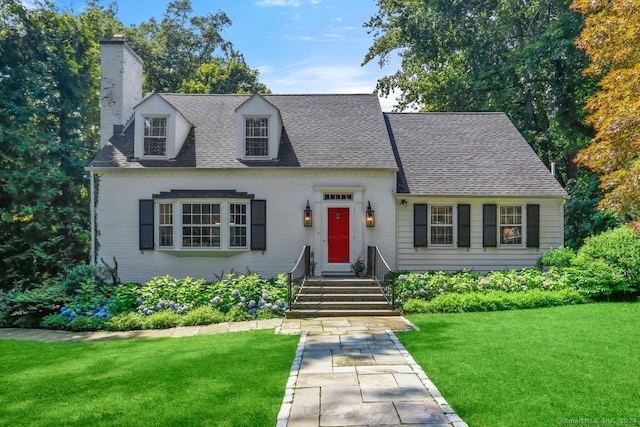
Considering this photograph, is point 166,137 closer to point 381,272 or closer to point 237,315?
point 237,315

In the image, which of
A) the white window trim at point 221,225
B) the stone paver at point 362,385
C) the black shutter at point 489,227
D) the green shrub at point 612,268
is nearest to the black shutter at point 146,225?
the white window trim at point 221,225

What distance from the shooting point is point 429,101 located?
24094 mm

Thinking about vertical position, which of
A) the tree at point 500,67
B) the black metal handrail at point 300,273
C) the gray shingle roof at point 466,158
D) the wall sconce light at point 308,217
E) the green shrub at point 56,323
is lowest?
the green shrub at point 56,323

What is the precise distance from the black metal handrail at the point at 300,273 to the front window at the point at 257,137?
3464 mm

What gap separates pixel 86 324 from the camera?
1003cm

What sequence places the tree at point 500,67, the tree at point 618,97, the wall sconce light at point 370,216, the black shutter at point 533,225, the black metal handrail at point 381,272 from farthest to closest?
the tree at point 500,67, the black shutter at point 533,225, the wall sconce light at point 370,216, the black metal handrail at point 381,272, the tree at point 618,97

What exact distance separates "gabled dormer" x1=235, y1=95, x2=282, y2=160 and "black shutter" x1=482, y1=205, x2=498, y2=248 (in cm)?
708

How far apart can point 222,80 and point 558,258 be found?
2405cm

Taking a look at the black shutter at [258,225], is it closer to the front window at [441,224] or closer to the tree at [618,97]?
the front window at [441,224]

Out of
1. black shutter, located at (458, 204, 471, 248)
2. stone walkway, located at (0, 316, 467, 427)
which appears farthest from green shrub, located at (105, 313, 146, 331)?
black shutter, located at (458, 204, 471, 248)

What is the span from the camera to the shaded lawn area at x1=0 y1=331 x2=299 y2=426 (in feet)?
14.5

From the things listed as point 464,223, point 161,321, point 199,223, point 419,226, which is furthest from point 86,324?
point 464,223

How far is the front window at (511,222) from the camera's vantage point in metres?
13.8

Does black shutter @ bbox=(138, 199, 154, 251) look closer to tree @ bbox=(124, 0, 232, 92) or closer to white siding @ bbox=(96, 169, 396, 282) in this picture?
white siding @ bbox=(96, 169, 396, 282)
